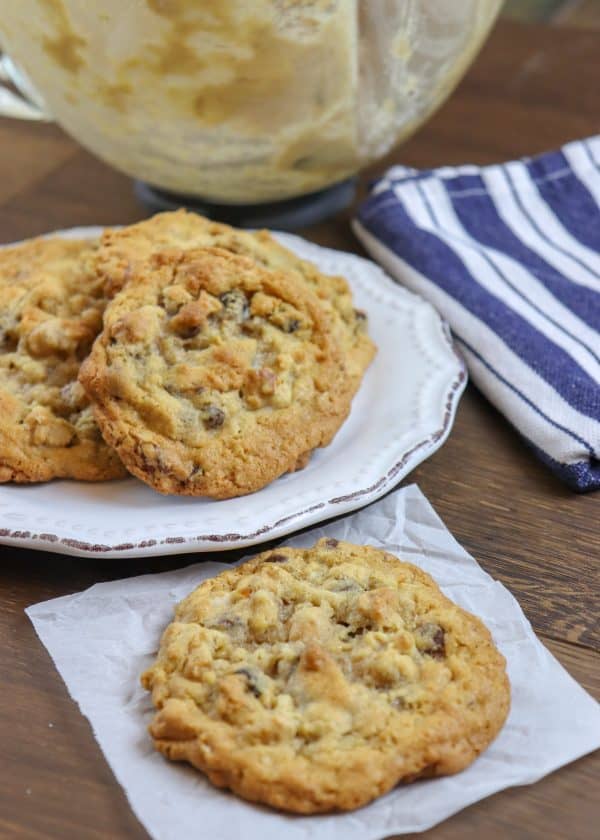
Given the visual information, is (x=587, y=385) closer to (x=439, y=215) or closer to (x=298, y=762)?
(x=439, y=215)

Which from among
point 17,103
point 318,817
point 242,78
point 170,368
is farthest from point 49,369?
point 17,103

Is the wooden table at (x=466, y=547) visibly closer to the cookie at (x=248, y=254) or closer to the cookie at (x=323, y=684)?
the cookie at (x=323, y=684)

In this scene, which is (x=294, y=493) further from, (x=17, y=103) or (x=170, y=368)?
(x=17, y=103)

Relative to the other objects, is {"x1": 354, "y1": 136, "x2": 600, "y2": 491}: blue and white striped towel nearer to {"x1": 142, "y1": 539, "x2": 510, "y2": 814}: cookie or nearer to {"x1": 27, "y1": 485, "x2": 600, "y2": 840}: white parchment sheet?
{"x1": 27, "y1": 485, "x2": 600, "y2": 840}: white parchment sheet

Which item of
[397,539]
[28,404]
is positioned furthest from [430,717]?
[28,404]

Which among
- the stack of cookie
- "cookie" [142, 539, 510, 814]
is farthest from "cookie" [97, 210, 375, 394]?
"cookie" [142, 539, 510, 814]

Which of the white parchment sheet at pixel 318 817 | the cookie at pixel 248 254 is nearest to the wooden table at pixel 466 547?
the white parchment sheet at pixel 318 817
